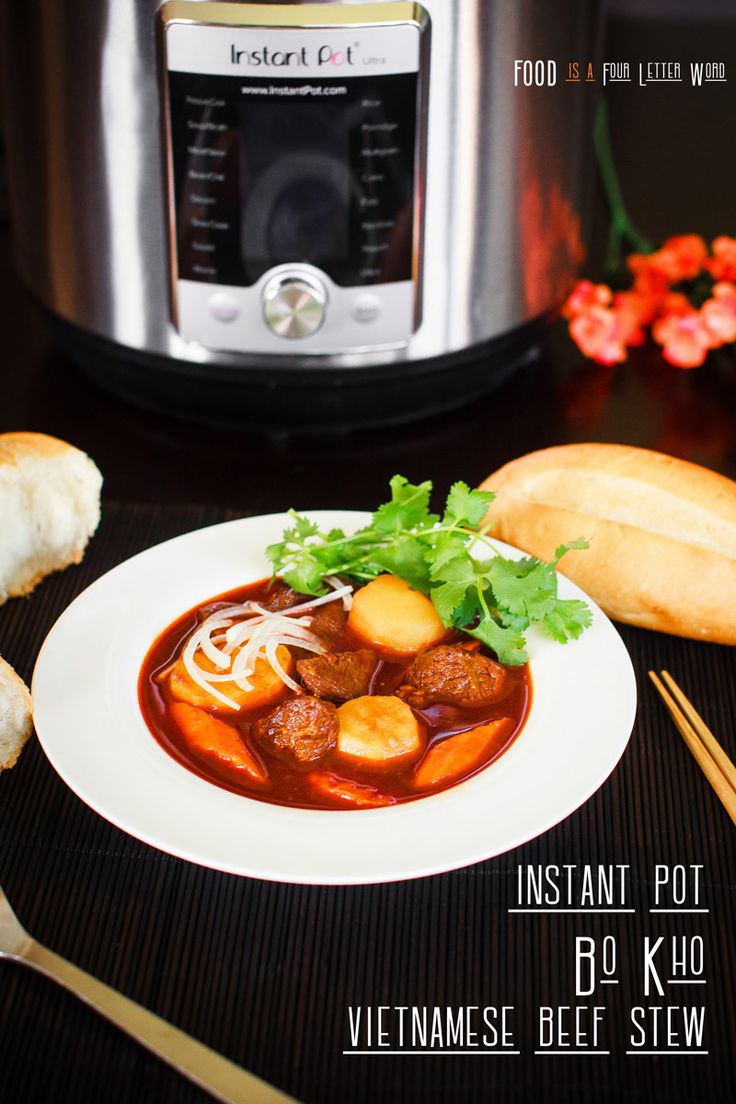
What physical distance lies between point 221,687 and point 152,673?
3.4 inches

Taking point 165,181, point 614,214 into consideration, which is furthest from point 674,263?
point 165,181

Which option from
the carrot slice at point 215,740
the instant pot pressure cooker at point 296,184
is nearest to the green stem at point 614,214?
the instant pot pressure cooker at point 296,184

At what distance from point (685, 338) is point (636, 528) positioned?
66cm

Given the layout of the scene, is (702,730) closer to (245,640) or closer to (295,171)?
(245,640)

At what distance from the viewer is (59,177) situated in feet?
5.49

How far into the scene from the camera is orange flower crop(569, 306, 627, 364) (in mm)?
2008

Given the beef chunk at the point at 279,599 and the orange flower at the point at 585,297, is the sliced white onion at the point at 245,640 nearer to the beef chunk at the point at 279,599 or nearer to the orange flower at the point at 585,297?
the beef chunk at the point at 279,599

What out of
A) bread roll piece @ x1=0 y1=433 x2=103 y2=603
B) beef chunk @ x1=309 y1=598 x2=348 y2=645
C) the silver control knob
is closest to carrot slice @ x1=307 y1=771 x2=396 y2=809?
beef chunk @ x1=309 y1=598 x2=348 y2=645

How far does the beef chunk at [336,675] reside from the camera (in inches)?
47.8

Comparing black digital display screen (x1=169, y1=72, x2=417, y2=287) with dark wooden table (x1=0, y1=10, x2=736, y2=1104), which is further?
black digital display screen (x1=169, y1=72, x2=417, y2=287)

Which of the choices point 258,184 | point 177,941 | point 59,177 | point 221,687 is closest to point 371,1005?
point 177,941

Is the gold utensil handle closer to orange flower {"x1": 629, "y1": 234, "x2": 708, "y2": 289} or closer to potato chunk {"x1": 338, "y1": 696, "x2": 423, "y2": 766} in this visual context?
potato chunk {"x1": 338, "y1": 696, "x2": 423, "y2": 766}

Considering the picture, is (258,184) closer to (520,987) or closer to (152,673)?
(152,673)

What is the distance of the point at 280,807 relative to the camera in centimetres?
107
